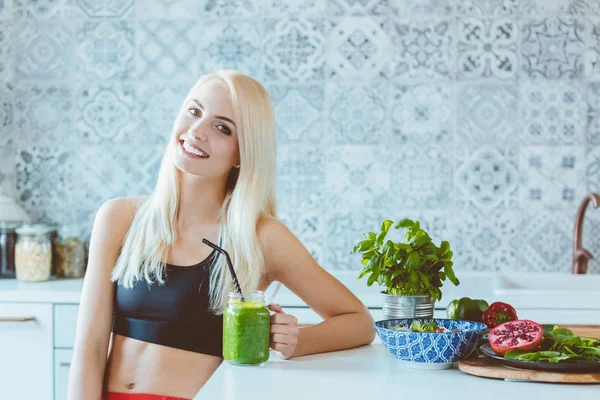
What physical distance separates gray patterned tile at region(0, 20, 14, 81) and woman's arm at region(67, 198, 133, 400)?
1738mm

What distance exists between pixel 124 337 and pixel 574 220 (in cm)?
208

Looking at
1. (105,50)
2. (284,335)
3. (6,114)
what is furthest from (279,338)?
(6,114)

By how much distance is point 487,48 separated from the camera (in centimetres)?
325

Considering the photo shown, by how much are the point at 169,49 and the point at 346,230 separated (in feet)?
3.47

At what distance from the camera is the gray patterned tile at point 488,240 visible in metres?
3.26

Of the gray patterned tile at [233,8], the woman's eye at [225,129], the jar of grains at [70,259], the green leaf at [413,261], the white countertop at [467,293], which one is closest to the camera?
the green leaf at [413,261]

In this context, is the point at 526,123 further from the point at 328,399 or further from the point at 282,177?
the point at 328,399

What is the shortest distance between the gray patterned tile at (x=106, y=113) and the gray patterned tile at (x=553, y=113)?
1625 mm

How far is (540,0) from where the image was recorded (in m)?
3.23

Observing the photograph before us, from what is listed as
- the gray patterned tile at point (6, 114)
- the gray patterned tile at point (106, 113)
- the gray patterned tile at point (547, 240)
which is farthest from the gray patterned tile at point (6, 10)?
the gray patterned tile at point (547, 240)

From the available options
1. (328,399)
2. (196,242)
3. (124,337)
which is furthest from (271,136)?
(328,399)

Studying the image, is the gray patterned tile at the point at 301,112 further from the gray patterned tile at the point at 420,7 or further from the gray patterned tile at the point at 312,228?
the gray patterned tile at the point at 420,7

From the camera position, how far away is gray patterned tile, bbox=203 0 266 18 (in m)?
3.30

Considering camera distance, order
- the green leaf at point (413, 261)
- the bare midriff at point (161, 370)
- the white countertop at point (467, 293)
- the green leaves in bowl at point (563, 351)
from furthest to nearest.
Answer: the white countertop at point (467, 293) → the bare midriff at point (161, 370) → the green leaf at point (413, 261) → the green leaves in bowl at point (563, 351)
